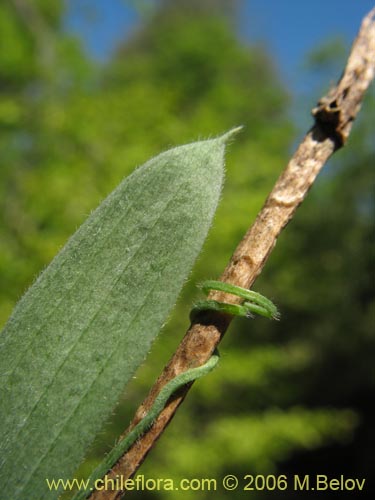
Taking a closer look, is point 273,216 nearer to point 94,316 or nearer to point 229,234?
point 94,316

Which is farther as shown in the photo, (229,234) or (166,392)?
(229,234)

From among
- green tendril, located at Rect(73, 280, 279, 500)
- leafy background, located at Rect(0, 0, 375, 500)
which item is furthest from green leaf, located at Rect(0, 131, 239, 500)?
leafy background, located at Rect(0, 0, 375, 500)

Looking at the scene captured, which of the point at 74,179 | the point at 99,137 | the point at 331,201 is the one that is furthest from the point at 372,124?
the point at 74,179

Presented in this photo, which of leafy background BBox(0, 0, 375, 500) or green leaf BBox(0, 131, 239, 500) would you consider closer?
green leaf BBox(0, 131, 239, 500)

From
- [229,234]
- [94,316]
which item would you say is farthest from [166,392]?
[229,234]

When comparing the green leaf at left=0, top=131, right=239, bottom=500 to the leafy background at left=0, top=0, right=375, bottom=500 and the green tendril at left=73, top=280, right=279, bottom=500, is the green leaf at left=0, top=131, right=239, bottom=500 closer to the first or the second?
the green tendril at left=73, top=280, right=279, bottom=500

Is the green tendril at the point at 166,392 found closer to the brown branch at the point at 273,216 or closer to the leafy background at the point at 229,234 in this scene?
the brown branch at the point at 273,216
